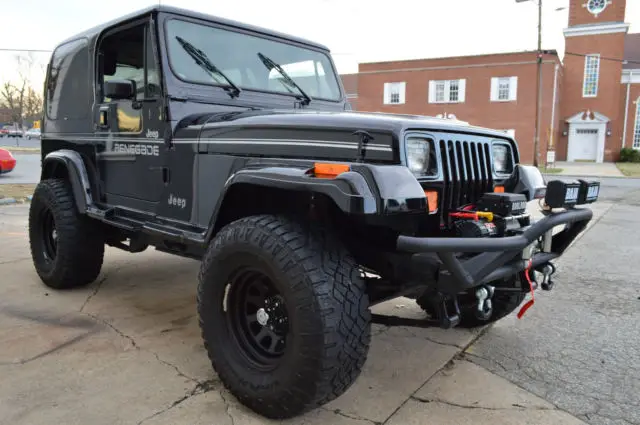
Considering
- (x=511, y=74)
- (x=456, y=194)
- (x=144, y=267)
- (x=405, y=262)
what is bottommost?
(x=144, y=267)

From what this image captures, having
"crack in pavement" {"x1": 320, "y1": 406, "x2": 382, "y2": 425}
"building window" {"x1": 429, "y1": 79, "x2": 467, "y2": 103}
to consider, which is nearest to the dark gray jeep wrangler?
"crack in pavement" {"x1": 320, "y1": 406, "x2": 382, "y2": 425}

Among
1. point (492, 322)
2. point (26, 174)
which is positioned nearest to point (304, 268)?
point (492, 322)

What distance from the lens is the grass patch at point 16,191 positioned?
35.8 feet

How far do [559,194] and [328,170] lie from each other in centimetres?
119

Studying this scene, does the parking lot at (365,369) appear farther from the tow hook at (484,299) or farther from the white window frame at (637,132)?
the white window frame at (637,132)

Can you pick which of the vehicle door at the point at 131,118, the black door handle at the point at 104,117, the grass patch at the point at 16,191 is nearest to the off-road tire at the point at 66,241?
the vehicle door at the point at 131,118

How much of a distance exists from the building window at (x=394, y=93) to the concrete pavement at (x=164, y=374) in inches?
1211

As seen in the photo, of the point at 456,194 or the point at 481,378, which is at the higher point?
the point at 456,194

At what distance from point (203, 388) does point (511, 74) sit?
104ft

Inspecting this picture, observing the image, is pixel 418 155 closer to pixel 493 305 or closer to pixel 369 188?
pixel 369 188

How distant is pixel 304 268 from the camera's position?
2164mm

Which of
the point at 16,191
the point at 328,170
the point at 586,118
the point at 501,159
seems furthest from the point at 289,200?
the point at 586,118

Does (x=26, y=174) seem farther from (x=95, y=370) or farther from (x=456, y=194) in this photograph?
(x=456, y=194)

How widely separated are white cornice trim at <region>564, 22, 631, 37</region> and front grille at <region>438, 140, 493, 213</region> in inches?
1449
